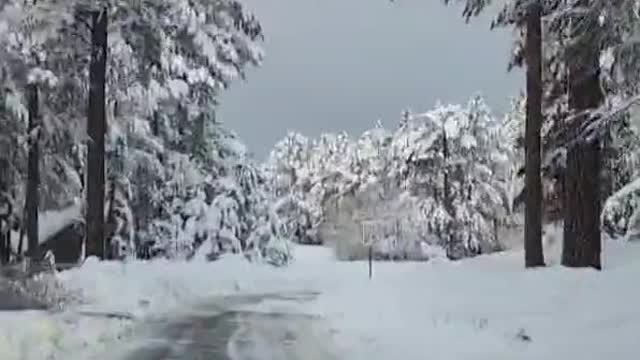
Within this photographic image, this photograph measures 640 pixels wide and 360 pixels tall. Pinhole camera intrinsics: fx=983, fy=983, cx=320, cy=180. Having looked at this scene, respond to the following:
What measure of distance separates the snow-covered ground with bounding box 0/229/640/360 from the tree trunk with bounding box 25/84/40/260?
18.8 feet

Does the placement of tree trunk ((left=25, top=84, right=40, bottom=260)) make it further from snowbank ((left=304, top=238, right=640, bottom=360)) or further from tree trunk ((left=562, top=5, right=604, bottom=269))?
tree trunk ((left=562, top=5, right=604, bottom=269))

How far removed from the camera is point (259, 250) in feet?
117

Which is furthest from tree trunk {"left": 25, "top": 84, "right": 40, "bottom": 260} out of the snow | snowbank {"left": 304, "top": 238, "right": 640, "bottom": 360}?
snowbank {"left": 304, "top": 238, "right": 640, "bottom": 360}

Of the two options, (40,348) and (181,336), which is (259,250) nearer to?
(181,336)

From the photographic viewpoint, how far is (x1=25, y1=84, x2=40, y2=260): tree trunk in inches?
1050

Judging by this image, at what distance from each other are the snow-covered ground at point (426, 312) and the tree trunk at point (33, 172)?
572cm

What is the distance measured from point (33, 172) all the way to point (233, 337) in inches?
633

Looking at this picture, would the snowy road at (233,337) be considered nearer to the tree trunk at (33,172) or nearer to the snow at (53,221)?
the tree trunk at (33,172)

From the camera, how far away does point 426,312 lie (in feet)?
49.4

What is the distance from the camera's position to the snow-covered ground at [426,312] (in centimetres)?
1118

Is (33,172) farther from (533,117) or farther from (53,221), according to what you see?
(533,117)

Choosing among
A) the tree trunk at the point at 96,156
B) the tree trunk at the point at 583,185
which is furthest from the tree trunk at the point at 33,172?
the tree trunk at the point at 583,185

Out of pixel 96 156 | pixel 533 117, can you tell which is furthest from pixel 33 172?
pixel 533 117

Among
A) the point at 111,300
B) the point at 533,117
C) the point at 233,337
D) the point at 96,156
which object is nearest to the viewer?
the point at 233,337
